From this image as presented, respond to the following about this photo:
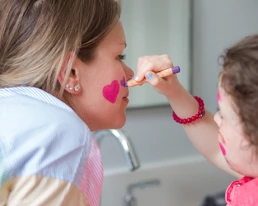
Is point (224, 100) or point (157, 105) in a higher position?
point (224, 100)

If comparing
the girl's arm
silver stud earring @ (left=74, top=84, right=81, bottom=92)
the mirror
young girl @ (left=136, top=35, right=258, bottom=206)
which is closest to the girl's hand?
the girl's arm

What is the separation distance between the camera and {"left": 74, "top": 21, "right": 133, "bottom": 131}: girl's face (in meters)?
0.86

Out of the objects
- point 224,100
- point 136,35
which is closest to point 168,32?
point 136,35

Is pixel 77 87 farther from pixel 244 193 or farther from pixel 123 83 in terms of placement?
pixel 244 193

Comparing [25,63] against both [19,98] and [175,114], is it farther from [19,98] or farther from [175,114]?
[175,114]

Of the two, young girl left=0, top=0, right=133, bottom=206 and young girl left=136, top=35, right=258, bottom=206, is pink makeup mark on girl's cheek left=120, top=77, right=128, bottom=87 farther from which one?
young girl left=136, top=35, right=258, bottom=206

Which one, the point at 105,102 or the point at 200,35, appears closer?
the point at 105,102

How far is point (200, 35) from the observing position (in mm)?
1582

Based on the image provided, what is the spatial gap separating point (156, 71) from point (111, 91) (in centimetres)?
9

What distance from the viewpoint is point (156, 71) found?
872 millimetres

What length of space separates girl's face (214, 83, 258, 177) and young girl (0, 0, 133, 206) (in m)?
0.19

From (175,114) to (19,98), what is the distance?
13.5 inches

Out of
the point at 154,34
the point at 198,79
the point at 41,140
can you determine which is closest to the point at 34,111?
the point at 41,140

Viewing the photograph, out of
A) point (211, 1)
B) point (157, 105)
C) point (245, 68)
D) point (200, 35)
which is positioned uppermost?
point (245, 68)
